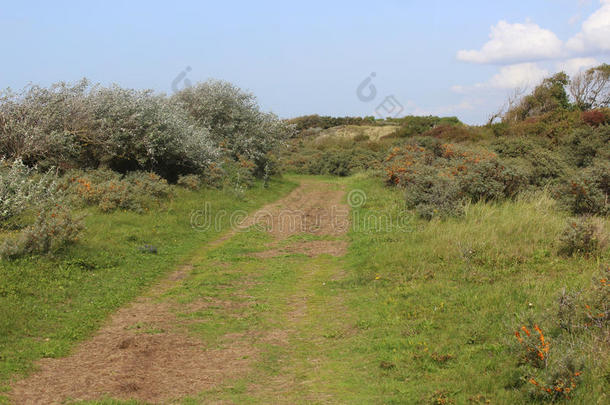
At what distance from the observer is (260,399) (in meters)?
5.26

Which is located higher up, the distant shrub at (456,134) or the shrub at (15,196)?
the distant shrub at (456,134)

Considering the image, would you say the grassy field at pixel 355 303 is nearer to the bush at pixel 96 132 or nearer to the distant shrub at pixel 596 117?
Answer: the bush at pixel 96 132

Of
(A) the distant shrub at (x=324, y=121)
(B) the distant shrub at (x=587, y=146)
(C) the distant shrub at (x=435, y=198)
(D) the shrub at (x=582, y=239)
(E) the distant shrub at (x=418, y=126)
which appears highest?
(A) the distant shrub at (x=324, y=121)

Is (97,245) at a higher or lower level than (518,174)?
lower

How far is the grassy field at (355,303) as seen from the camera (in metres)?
5.37

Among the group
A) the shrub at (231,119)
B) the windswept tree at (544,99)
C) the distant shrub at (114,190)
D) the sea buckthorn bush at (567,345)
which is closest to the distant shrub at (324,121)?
the windswept tree at (544,99)

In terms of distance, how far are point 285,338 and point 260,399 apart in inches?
73.3

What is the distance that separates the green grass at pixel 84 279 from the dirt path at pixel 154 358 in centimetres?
30

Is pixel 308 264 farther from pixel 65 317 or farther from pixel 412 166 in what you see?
pixel 412 166

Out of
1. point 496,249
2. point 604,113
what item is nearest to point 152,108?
point 496,249

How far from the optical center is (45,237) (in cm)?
953

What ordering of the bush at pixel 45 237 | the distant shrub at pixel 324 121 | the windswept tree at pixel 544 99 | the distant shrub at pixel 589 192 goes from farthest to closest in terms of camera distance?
1. the distant shrub at pixel 324 121
2. the windswept tree at pixel 544 99
3. the distant shrub at pixel 589 192
4. the bush at pixel 45 237

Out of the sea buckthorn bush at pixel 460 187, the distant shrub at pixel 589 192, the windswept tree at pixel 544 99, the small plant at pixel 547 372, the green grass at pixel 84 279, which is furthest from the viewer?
the windswept tree at pixel 544 99

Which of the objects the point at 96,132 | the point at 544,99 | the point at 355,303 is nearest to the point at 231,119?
the point at 96,132
